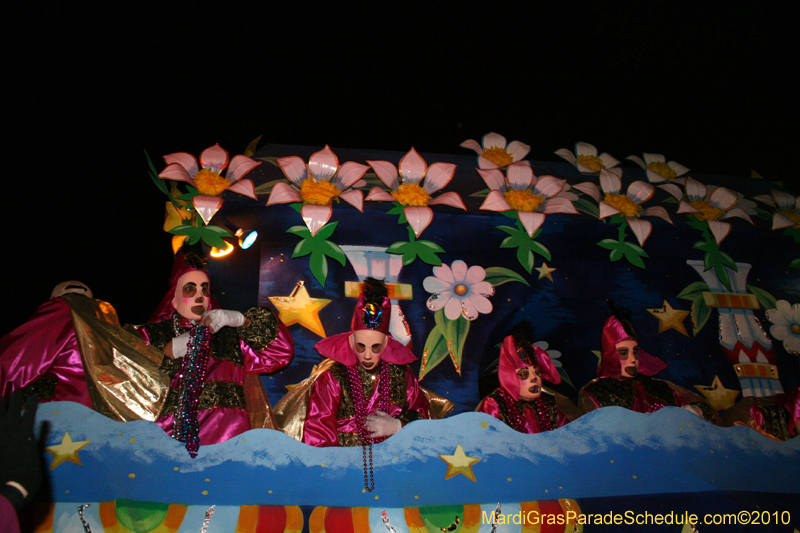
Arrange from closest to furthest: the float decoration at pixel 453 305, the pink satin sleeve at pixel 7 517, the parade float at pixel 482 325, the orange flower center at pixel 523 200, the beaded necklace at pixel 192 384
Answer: the pink satin sleeve at pixel 7 517 < the parade float at pixel 482 325 < the beaded necklace at pixel 192 384 < the float decoration at pixel 453 305 < the orange flower center at pixel 523 200

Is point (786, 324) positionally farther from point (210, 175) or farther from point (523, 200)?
point (210, 175)

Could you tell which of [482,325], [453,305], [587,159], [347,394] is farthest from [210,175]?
[587,159]

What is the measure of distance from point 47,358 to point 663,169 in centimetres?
416

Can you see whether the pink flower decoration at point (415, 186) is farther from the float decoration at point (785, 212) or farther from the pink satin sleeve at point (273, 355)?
the float decoration at point (785, 212)

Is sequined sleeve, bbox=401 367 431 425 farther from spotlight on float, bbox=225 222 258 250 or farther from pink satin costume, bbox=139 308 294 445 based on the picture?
spotlight on float, bbox=225 222 258 250

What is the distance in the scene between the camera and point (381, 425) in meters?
2.83

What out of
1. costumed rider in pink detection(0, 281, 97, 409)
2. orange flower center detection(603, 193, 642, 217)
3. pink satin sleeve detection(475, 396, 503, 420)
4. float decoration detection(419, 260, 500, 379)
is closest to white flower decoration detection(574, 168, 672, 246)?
orange flower center detection(603, 193, 642, 217)

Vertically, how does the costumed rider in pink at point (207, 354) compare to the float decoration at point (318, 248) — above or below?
below

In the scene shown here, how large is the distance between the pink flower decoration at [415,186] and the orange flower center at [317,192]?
235 millimetres

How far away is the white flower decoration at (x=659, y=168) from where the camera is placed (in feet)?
13.4

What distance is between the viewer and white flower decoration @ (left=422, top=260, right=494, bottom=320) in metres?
3.50

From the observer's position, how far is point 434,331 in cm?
346

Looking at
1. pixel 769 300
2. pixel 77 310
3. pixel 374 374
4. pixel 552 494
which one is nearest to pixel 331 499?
pixel 374 374

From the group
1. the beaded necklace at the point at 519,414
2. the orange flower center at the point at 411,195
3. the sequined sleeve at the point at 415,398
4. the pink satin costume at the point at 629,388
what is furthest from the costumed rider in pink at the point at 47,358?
the pink satin costume at the point at 629,388
